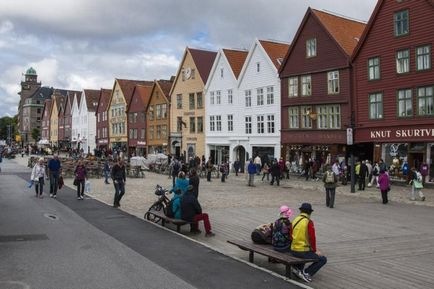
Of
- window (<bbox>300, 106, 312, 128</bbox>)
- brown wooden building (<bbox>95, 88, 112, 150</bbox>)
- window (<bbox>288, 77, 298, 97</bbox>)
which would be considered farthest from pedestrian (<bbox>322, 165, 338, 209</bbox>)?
brown wooden building (<bbox>95, 88, 112, 150</bbox>)

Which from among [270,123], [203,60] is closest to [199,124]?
[203,60]

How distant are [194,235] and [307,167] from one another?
2473 cm

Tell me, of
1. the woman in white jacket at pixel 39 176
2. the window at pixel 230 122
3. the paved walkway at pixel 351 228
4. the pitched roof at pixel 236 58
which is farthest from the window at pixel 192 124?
the woman in white jacket at pixel 39 176

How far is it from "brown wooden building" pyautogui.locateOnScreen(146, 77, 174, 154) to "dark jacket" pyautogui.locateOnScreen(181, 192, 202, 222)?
46.7 meters

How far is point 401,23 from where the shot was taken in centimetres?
3266

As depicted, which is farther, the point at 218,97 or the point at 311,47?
the point at 218,97

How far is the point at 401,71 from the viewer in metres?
32.7

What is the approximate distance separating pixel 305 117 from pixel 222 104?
1238 cm

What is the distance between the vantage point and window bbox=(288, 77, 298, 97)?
40.9 m

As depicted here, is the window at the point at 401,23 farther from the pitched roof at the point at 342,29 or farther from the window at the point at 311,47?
the window at the point at 311,47

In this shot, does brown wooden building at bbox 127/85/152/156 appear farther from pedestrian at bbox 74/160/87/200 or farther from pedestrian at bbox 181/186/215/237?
pedestrian at bbox 181/186/215/237

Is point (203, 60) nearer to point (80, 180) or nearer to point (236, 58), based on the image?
point (236, 58)

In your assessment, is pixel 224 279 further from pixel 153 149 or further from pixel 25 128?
pixel 25 128

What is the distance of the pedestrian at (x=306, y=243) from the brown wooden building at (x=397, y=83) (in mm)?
24368
